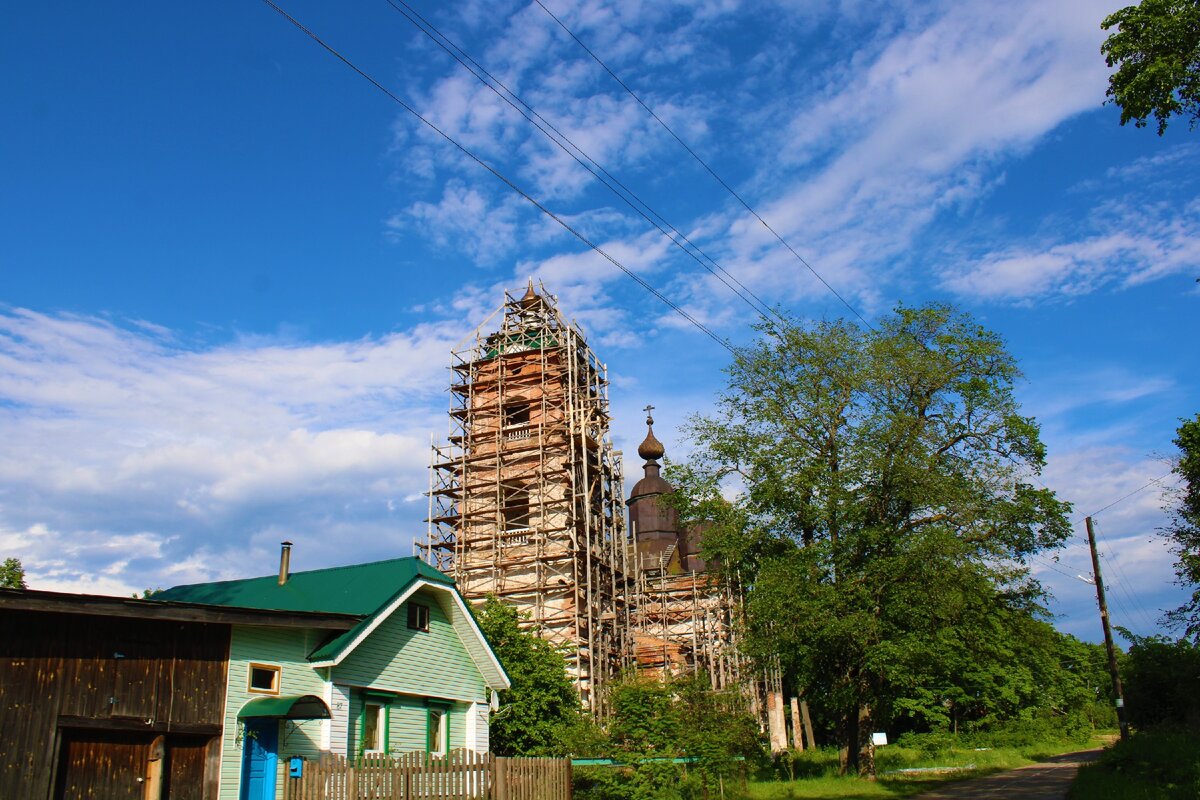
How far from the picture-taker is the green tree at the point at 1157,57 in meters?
14.0

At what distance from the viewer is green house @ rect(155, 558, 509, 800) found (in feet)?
57.0

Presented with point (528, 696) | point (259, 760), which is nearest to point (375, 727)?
point (259, 760)

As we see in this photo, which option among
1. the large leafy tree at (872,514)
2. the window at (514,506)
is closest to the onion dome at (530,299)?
the window at (514,506)

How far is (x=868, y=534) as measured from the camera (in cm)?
2816

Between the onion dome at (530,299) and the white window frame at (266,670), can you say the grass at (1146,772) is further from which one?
the onion dome at (530,299)

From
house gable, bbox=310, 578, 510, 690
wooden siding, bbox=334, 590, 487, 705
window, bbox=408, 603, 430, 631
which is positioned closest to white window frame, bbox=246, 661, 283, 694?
house gable, bbox=310, 578, 510, 690

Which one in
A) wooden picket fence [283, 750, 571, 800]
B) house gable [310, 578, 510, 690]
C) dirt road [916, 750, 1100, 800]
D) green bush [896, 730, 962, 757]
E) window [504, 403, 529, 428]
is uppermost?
window [504, 403, 529, 428]

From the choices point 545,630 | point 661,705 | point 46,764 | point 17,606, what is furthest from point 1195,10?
point 545,630

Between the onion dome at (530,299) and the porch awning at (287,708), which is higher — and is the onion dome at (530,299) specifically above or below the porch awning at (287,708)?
above

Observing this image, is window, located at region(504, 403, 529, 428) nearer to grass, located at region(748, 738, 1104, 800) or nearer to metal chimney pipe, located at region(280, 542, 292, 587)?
grass, located at region(748, 738, 1104, 800)

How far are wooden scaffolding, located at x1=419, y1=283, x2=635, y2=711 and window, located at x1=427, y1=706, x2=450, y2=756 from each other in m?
20.3

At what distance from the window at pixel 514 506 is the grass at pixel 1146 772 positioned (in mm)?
26453

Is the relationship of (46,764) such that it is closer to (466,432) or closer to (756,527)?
(756,527)

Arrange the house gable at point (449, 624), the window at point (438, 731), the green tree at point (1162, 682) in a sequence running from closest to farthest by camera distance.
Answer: the house gable at point (449, 624), the window at point (438, 731), the green tree at point (1162, 682)
